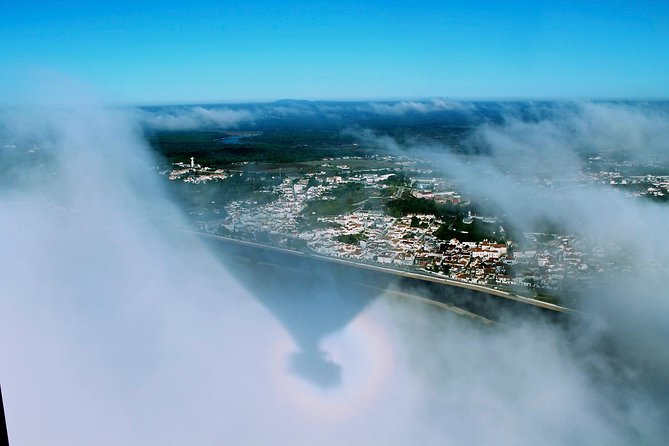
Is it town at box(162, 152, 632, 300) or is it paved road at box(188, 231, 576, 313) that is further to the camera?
town at box(162, 152, 632, 300)

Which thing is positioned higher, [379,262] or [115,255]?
[115,255]

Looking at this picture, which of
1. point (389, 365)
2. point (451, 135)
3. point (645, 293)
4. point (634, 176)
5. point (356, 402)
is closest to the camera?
point (356, 402)

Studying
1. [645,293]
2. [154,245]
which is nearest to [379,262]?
[645,293]

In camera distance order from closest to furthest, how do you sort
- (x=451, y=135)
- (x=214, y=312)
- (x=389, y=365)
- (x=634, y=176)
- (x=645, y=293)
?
(x=214, y=312) → (x=389, y=365) → (x=645, y=293) → (x=634, y=176) → (x=451, y=135)

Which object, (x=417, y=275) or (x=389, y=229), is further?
(x=389, y=229)

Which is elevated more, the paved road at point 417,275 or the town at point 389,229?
the town at point 389,229

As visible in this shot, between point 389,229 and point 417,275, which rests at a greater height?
point 389,229

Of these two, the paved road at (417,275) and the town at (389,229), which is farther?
the town at (389,229)

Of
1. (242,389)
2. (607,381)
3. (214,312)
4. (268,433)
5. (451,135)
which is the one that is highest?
(451,135)

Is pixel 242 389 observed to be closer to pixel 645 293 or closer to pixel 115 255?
pixel 115 255

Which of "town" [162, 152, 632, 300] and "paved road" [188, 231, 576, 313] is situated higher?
"town" [162, 152, 632, 300]

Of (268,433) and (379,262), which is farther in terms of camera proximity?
(379,262)
